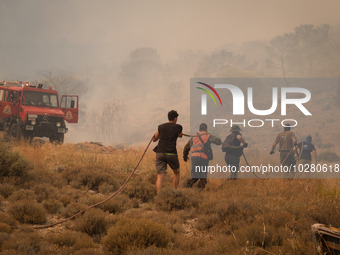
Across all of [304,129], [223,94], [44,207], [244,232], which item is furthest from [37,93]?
[223,94]

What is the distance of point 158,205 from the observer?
28.3 feet

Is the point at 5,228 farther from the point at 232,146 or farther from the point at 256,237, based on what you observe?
the point at 232,146

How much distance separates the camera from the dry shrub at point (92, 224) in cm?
679

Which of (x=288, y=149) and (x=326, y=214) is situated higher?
(x=288, y=149)

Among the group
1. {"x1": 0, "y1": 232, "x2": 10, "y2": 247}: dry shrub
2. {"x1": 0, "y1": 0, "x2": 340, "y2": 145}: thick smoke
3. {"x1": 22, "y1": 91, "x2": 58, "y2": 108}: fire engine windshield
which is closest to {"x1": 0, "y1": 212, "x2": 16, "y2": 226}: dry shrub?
{"x1": 0, "y1": 232, "x2": 10, "y2": 247}: dry shrub

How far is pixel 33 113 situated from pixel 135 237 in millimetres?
13538

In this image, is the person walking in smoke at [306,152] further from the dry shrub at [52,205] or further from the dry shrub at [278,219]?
the dry shrub at [52,205]

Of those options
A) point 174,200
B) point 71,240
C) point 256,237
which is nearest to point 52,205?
point 71,240

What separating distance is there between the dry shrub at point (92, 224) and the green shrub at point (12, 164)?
358 centimetres

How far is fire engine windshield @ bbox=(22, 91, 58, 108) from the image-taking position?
18517 mm

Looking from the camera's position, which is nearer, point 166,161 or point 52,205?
point 52,205

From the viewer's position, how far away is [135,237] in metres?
5.80

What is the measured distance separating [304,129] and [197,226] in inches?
1797

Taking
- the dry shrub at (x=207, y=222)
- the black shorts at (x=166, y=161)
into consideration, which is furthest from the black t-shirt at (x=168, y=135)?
the dry shrub at (x=207, y=222)
